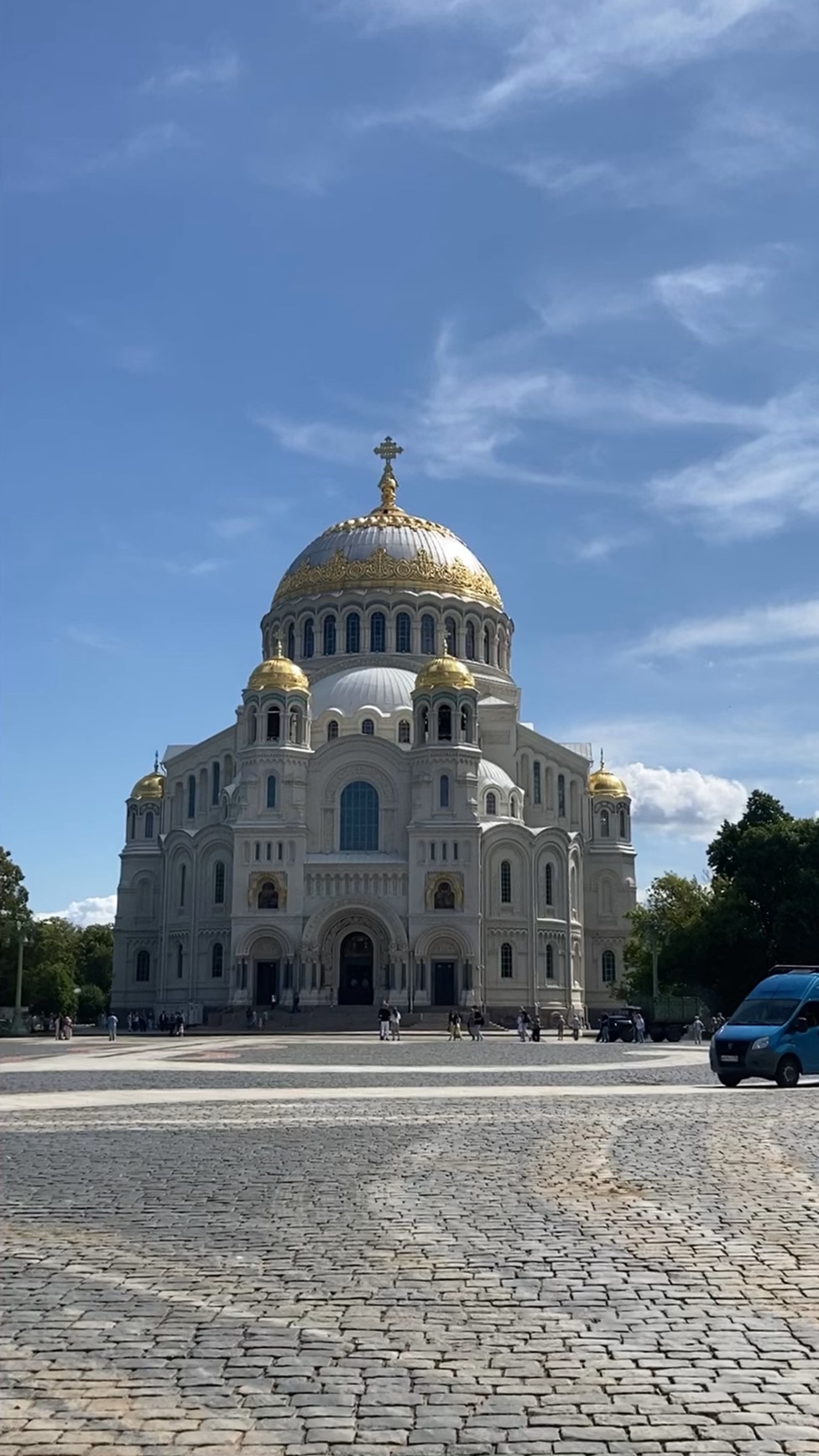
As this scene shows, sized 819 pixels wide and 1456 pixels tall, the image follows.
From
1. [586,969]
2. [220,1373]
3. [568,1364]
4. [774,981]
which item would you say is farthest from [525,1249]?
[586,969]

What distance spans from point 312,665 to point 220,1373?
73329 mm

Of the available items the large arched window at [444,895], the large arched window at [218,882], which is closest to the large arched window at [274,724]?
the large arched window at [218,882]

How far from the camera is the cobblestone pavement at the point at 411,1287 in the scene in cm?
631

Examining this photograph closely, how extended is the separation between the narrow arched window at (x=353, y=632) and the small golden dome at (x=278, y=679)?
9.14m

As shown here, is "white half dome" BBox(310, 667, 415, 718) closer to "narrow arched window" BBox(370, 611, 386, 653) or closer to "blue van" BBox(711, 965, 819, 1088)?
"narrow arched window" BBox(370, 611, 386, 653)

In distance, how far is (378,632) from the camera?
80.1 meters

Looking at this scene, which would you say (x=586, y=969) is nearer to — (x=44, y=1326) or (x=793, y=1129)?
(x=793, y=1129)

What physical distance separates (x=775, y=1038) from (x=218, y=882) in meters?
49.6

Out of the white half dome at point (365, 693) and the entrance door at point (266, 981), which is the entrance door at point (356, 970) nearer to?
the entrance door at point (266, 981)

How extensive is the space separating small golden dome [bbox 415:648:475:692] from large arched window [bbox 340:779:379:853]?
5.55 metres

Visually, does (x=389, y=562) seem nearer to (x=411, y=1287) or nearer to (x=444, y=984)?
(x=444, y=984)

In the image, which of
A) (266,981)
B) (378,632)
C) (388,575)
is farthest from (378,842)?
(388,575)

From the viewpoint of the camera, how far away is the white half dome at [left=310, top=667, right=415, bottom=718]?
7369 centimetres

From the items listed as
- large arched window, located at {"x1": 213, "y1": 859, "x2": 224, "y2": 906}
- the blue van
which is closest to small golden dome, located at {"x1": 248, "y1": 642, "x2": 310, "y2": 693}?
large arched window, located at {"x1": 213, "y1": 859, "x2": 224, "y2": 906}
